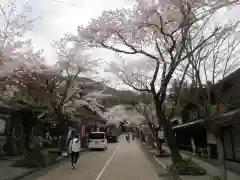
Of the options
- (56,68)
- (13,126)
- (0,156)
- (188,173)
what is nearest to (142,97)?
(56,68)

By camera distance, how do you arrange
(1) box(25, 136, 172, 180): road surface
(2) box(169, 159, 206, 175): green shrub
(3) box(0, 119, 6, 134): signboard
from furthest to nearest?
(3) box(0, 119, 6, 134): signboard
(2) box(169, 159, 206, 175): green shrub
(1) box(25, 136, 172, 180): road surface

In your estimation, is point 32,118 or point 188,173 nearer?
point 188,173

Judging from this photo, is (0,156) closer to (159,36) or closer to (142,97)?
(159,36)

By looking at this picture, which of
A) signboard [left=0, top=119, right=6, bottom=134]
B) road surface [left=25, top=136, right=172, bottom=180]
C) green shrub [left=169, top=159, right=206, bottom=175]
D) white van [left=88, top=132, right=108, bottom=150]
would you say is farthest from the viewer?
white van [left=88, top=132, right=108, bottom=150]

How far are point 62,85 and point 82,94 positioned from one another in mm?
4870

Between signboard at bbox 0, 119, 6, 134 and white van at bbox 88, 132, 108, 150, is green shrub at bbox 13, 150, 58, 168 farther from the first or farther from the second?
white van at bbox 88, 132, 108, 150

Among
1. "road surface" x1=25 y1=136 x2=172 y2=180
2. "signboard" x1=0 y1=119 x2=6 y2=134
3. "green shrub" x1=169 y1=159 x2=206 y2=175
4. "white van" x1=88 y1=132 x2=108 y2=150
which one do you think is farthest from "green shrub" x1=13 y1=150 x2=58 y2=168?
"white van" x1=88 y1=132 x2=108 y2=150

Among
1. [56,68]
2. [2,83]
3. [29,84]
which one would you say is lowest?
[2,83]

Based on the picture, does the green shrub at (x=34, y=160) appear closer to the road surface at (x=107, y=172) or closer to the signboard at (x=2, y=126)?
the road surface at (x=107, y=172)

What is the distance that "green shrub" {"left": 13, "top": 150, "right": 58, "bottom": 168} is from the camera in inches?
629

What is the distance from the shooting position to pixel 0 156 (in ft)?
65.8

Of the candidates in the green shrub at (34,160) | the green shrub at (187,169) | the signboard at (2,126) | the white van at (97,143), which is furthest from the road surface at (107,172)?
the white van at (97,143)

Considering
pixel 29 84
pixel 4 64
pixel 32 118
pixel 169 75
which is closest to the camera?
pixel 4 64

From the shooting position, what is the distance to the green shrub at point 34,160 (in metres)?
16.0
